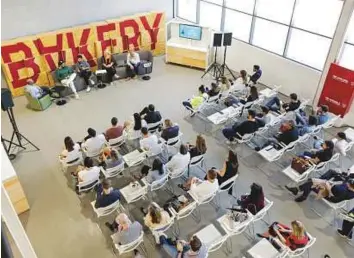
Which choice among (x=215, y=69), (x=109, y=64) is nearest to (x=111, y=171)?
(x=109, y=64)

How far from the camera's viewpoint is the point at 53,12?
9.20 metres

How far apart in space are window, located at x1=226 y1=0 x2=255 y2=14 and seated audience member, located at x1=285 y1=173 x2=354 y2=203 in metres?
5.50

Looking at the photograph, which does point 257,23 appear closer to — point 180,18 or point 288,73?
point 288,73

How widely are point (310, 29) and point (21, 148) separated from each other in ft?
24.5

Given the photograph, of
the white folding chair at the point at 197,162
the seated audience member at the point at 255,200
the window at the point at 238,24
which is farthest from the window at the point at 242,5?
the seated audience member at the point at 255,200

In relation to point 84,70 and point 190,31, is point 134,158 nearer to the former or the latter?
point 84,70

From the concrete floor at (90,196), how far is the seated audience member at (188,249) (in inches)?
19.3

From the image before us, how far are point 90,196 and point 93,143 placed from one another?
3.28 ft

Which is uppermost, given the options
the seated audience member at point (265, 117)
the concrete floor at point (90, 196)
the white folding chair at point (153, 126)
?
Result: the seated audience member at point (265, 117)

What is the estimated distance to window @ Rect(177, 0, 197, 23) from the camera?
11297mm

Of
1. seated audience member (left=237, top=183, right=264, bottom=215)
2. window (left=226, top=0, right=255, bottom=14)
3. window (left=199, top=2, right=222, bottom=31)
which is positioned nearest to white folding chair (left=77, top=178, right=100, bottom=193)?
seated audience member (left=237, top=183, right=264, bottom=215)

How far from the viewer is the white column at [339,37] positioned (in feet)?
23.4

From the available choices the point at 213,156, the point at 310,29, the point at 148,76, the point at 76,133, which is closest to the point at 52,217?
the point at 76,133

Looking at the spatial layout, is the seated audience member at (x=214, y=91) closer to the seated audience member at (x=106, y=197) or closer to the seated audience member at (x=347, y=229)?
the seated audience member at (x=106, y=197)
